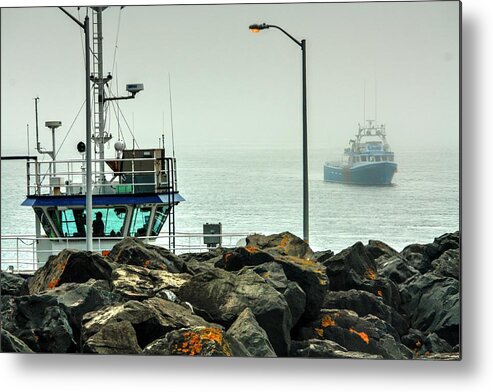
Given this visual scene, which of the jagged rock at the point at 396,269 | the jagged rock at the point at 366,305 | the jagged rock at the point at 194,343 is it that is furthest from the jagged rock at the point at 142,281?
the jagged rock at the point at 396,269

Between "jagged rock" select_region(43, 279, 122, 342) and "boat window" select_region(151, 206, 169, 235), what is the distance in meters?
0.46

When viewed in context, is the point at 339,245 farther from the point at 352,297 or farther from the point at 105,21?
the point at 105,21

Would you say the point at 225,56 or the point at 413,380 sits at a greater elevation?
the point at 225,56

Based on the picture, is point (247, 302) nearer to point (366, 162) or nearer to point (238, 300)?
point (238, 300)

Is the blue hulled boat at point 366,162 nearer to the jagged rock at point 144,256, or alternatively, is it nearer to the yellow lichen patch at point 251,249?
the yellow lichen patch at point 251,249

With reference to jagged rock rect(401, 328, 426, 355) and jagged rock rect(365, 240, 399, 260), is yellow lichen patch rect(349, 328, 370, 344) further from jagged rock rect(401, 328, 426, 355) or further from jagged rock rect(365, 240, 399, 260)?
jagged rock rect(365, 240, 399, 260)

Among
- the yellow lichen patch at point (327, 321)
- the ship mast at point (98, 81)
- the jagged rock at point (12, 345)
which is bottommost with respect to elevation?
the jagged rock at point (12, 345)

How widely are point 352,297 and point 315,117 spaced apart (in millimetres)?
1088

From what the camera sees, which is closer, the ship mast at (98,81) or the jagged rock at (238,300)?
the jagged rock at (238,300)

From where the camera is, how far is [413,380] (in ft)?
26.9

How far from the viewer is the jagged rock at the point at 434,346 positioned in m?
8.28

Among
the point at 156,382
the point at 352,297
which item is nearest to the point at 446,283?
the point at 352,297

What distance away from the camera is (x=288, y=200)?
27.9 feet

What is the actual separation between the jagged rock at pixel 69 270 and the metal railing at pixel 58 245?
0.15 ft
